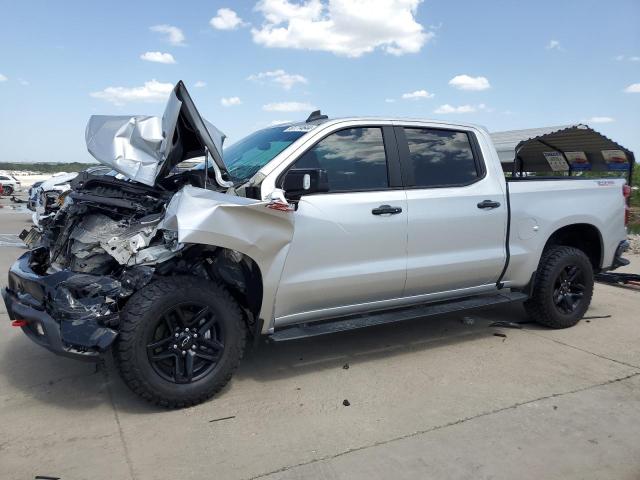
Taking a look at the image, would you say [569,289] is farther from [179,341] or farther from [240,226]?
[179,341]

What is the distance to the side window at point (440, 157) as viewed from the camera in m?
4.57

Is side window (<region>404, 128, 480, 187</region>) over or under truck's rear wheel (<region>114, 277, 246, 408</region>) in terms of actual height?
over

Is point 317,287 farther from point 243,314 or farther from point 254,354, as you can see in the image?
point 254,354

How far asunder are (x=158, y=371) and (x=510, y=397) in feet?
8.08

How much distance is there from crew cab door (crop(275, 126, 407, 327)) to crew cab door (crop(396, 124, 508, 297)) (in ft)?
0.47

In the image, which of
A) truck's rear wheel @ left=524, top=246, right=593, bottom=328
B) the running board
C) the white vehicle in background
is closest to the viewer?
the running board

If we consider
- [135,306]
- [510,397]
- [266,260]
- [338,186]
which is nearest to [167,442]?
[135,306]

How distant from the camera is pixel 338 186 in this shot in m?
4.14

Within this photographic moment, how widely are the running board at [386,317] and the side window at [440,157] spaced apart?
3.47ft

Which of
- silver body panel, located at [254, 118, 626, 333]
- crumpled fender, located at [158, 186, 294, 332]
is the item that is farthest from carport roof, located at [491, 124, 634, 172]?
crumpled fender, located at [158, 186, 294, 332]

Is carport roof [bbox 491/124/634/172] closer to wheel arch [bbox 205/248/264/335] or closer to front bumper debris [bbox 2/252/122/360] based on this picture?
wheel arch [bbox 205/248/264/335]

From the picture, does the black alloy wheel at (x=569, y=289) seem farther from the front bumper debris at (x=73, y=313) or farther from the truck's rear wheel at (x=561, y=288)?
the front bumper debris at (x=73, y=313)

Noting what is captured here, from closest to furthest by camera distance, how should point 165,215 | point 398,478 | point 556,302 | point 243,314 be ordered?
point 398,478 → point 165,215 → point 243,314 → point 556,302

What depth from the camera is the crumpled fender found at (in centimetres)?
342
